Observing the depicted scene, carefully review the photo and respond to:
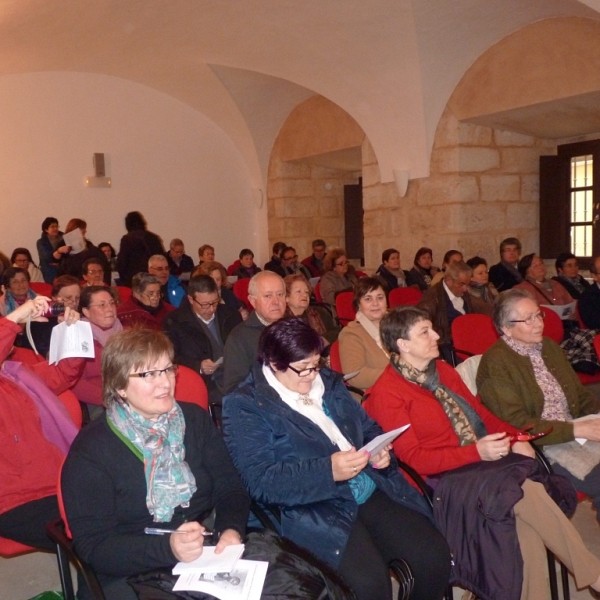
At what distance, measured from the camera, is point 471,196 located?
27.6 feet

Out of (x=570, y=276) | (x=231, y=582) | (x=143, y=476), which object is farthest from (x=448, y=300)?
(x=231, y=582)

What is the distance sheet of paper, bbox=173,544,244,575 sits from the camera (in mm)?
1813

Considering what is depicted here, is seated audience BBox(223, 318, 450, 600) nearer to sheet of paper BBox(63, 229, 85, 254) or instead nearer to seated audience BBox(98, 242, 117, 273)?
sheet of paper BBox(63, 229, 85, 254)

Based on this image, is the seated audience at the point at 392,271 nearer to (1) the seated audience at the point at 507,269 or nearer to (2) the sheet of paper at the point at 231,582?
(1) the seated audience at the point at 507,269

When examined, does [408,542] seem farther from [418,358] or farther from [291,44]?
[291,44]

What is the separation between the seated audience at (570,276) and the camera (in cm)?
674

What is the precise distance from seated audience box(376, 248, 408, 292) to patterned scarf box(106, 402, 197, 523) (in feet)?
20.1

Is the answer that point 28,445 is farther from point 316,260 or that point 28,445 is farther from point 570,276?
point 316,260

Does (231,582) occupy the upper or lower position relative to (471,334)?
lower

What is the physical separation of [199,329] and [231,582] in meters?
2.60

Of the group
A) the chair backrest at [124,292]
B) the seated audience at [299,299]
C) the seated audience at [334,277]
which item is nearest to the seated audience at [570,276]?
the seated audience at [334,277]

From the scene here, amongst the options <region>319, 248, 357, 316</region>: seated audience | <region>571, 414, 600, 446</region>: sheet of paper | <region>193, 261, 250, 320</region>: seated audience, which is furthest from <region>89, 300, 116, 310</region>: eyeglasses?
<region>319, 248, 357, 316</region>: seated audience

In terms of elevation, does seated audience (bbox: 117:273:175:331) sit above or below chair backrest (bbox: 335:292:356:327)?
above

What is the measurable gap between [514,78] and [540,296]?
8.89 ft
